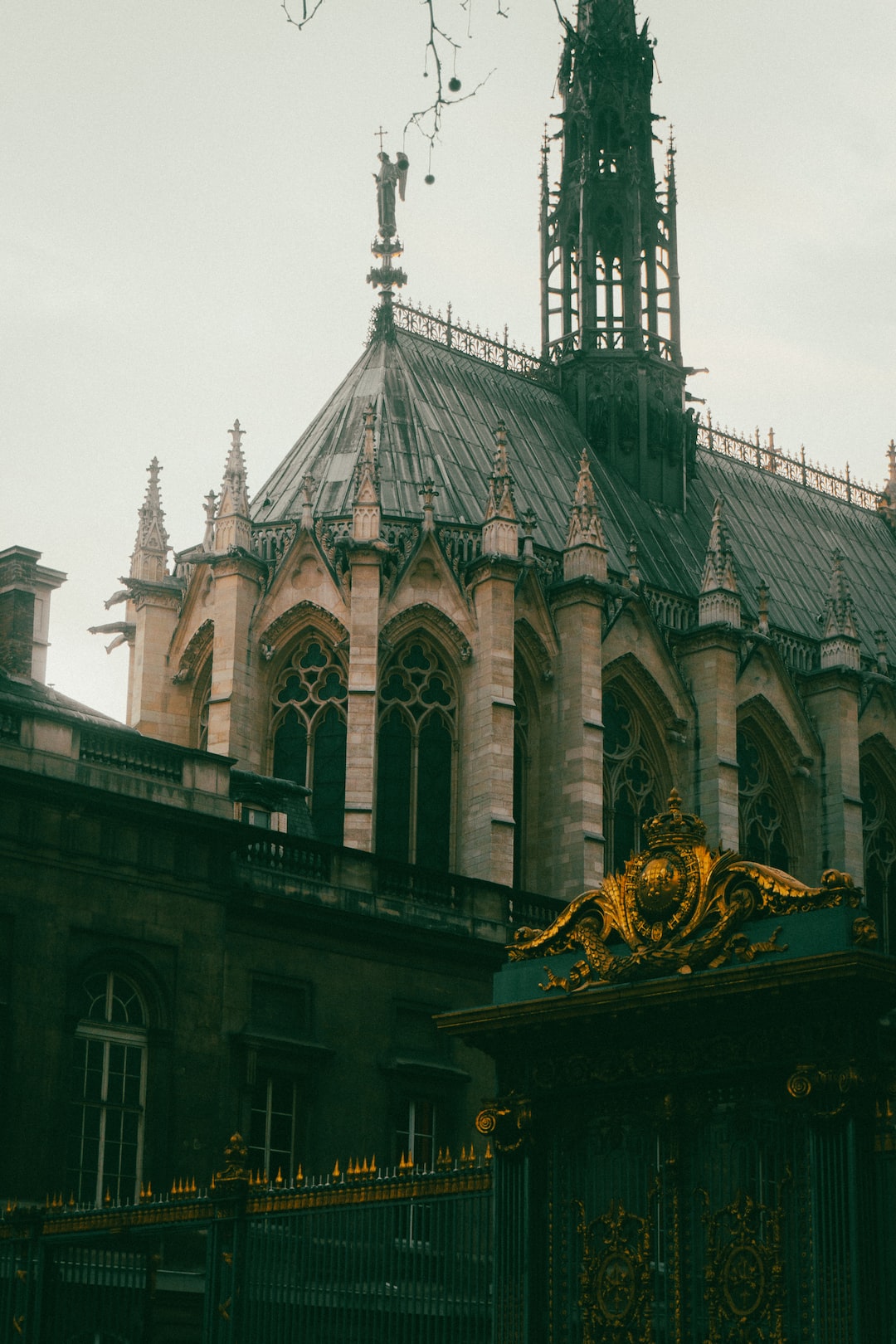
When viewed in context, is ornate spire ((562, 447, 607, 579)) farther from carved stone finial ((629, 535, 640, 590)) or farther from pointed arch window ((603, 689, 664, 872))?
Result: pointed arch window ((603, 689, 664, 872))

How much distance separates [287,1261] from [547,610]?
101ft

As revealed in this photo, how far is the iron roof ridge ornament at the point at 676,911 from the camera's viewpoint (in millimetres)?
13367

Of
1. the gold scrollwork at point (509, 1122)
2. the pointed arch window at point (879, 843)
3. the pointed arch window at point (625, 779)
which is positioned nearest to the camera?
the gold scrollwork at point (509, 1122)

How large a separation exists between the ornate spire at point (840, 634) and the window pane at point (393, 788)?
12830 millimetres

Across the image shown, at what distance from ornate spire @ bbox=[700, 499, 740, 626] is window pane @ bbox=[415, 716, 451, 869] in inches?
320

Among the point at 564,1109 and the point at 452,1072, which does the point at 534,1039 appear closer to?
the point at 564,1109

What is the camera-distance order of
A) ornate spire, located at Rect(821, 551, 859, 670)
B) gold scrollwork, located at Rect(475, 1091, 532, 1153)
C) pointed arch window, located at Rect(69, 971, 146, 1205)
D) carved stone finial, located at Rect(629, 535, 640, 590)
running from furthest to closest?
1. ornate spire, located at Rect(821, 551, 859, 670)
2. carved stone finial, located at Rect(629, 535, 640, 590)
3. pointed arch window, located at Rect(69, 971, 146, 1205)
4. gold scrollwork, located at Rect(475, 1091, 532, 1153)

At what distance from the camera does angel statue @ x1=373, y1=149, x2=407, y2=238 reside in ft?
169

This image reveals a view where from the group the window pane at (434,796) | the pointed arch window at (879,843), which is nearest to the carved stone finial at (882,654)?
the pointed arch window at (879,843)

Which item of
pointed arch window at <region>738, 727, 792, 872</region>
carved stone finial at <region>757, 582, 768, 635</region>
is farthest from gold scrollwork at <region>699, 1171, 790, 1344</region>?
carved stone finial at <region>757, 582, 768, 635</region>

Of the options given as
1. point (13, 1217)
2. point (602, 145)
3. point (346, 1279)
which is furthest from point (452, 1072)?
point (602, 145)

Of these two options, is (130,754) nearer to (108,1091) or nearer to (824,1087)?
(108,1091)

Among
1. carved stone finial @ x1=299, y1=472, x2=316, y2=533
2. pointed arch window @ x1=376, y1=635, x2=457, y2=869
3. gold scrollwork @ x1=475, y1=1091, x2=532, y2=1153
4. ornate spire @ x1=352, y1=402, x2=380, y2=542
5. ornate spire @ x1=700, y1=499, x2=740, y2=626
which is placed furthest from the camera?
ornate spire @ x1=700, y1=499, x2=740, y2=626

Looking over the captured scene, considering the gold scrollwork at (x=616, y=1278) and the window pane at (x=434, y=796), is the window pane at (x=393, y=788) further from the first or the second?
the gold scrollwork at (x=616, y=1278)
